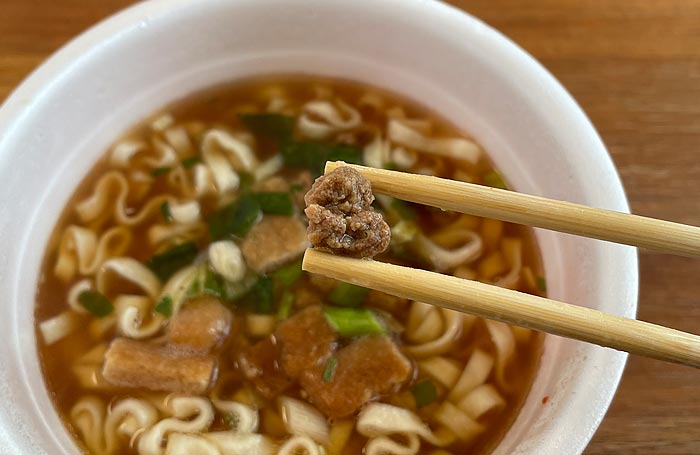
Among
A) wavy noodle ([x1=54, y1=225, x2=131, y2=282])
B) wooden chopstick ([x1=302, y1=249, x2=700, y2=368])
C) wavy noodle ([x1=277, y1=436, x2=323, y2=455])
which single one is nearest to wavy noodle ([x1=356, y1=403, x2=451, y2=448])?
wavy noodle ([x1=277, y1=436, x2=323, y2=455])

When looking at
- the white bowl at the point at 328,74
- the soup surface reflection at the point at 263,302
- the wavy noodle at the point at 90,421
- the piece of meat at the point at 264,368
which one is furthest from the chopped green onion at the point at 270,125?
the wavy noodle at the point at 90,421

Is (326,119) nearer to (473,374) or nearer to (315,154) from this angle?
(315,154)

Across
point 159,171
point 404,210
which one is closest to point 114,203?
point 159,171

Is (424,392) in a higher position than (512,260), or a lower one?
lower

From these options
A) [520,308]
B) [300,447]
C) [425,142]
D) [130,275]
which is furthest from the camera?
[425,142]

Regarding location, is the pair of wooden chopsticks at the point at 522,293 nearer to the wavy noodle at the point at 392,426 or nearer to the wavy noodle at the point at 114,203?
the wavy noodle at the point at 392,426

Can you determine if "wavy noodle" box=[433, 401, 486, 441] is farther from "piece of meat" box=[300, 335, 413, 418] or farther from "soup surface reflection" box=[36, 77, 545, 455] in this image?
"piece of meat" box=[300, 335, 413, 418]

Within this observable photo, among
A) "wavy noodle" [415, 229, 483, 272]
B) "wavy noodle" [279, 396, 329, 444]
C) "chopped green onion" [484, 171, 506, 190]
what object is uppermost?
"chopped green onion" [484, 171, 506, 190]

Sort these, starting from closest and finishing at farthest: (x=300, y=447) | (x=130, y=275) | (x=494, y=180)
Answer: (x=300, y=447) < (x=130, y=275) < (x=494, y=180)
